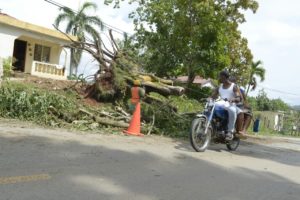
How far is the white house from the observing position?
26266 millimetres

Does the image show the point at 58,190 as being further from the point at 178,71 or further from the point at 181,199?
the point at 178,71

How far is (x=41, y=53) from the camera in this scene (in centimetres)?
3086

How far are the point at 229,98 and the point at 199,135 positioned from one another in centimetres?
132

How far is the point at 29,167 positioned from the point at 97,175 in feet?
3.08

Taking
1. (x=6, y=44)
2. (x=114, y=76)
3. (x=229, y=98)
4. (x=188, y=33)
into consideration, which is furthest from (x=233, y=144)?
(x=6, y=44)

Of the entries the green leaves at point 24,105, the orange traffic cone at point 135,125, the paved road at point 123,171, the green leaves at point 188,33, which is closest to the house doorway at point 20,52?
the green leaves at point 188,33

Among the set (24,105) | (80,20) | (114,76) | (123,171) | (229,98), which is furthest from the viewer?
(80,20)

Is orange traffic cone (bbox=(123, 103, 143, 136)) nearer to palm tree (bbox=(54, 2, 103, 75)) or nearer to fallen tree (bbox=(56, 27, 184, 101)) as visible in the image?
fallen tree (bbox=(56, 27, 184, 101))

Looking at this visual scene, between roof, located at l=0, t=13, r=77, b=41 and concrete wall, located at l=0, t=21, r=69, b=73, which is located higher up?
roof, located at l=0, t=13, r=77, b=41

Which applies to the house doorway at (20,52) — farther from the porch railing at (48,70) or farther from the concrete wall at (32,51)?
the porch railing at (48,70)

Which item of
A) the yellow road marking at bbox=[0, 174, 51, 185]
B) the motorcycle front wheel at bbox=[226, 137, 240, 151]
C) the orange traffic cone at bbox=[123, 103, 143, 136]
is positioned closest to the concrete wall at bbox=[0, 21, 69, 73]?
the orange traffic cone at bbox=[123, 103, 143, 136]

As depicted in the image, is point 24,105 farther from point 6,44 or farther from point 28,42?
point 28,42

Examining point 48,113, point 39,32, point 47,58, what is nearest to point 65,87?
point 48,113

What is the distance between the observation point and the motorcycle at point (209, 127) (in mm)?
9477
